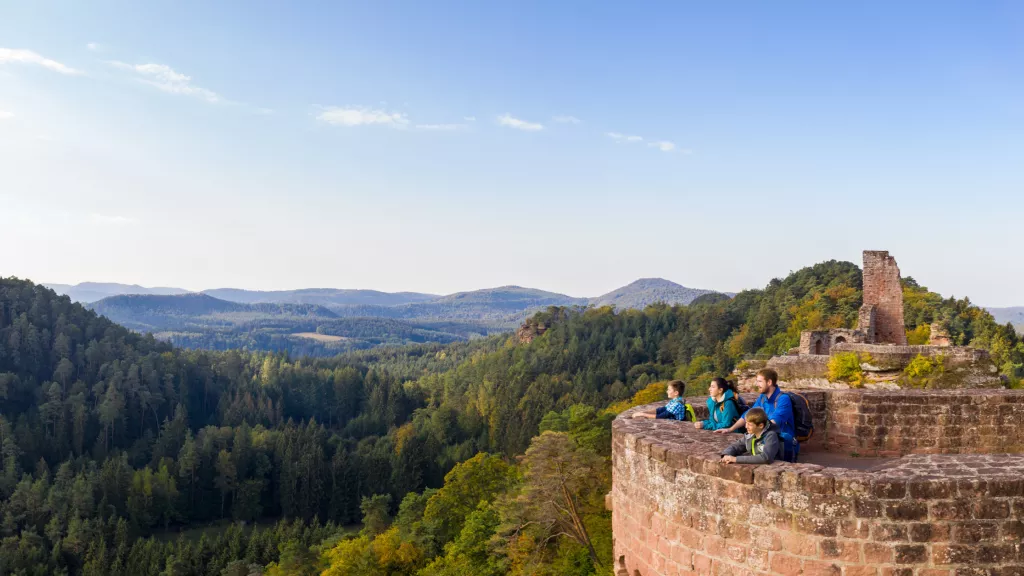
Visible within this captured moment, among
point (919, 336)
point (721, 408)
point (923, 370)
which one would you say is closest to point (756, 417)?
point (721, 408)

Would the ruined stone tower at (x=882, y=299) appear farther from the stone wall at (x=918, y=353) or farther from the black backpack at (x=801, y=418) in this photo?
the black backpack at (x=801, y=418)

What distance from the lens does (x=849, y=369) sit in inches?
790

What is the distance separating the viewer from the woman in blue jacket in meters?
8.31

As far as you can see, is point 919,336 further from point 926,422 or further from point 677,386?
point 677,386

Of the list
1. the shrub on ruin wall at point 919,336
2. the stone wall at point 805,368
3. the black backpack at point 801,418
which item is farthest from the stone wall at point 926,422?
the shrub on ruin wall at point 919,336

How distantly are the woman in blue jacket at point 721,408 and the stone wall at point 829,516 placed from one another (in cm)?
180

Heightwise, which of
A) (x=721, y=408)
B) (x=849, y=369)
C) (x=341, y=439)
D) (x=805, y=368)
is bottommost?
(x=341, y=439)

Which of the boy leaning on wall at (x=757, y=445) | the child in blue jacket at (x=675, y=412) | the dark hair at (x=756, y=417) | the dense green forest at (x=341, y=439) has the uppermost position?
the dark hair at (x=756, y=417)

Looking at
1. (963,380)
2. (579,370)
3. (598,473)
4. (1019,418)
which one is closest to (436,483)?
(579,370)

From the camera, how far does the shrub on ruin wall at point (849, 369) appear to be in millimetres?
19922

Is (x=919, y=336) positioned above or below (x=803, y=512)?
above

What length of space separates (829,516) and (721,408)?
3157mm

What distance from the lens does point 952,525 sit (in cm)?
522

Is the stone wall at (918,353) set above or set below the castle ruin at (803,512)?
above
